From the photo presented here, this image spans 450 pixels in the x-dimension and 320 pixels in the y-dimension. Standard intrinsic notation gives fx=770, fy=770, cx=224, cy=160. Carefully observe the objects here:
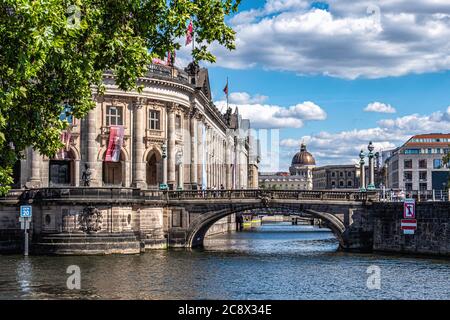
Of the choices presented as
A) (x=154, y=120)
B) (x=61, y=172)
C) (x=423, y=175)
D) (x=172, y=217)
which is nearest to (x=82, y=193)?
(x=172, y=217)

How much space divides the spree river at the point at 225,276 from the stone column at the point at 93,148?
19468mm

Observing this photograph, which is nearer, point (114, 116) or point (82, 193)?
point (82, 193)

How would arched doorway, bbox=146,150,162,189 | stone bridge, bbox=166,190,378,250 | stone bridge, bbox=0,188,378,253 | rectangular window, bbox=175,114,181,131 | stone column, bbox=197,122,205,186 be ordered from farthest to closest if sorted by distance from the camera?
stone column, bbox=197,122,205,186 < rectangular window, bbox=175,114,181,131 < arched doorway, bbox=146,150,162,189 < stone bridge, bbox=166,190,378,250 < stone bridge, bbox=0,188,378,253

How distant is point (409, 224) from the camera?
60.0 m

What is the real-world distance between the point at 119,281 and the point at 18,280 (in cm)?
556

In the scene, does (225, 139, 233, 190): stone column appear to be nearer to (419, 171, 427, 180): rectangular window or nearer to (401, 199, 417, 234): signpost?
(419, 171, 427, 180): rectangular window

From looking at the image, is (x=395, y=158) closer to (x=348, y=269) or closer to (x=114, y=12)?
(x=348, y=269)

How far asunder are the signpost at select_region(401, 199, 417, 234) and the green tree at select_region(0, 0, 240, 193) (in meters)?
31.3

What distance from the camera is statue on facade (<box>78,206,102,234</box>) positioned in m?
59.3

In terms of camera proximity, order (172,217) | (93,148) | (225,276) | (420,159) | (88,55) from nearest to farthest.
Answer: (88,55) → (225,276) → (172,217) → (93,148) → (420,159)

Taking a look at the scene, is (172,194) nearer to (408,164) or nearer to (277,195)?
(277,195)

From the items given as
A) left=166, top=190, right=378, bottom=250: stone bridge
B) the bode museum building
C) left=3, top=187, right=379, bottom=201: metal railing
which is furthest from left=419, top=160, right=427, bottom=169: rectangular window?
left=166, top=190, right=378, bottom=250: stone bridge

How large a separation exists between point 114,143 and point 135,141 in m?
2.85

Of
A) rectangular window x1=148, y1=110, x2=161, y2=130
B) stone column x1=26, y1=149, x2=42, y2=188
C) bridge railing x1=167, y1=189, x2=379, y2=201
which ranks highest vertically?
rectangular window x1=148, y1=110, x2=161, y2=130
